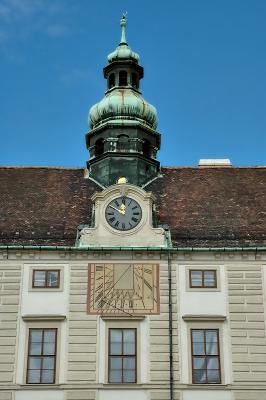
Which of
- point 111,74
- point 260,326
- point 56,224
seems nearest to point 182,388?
point 260,326

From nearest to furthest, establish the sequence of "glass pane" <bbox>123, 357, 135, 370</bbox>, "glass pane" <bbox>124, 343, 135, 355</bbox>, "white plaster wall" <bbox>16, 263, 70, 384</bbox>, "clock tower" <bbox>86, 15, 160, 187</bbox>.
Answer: "white plaster wall" <bbox>16, 263, 70, 384</bbox> → "glass pane" <bbox>123, 357, 135, 370</bbox> → "glass pane" <bbox>124, 343, 135, 355</bbox> → "clock tower" <bbox>86, 15, 160, 187</bbox>

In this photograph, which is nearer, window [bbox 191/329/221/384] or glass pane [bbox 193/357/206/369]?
window [bbox 191/329/221/384]

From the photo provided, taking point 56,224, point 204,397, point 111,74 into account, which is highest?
point 111,74

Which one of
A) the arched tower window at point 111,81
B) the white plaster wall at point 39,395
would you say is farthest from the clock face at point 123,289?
the arched tower window at point 111,81

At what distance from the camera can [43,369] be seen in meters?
31.5

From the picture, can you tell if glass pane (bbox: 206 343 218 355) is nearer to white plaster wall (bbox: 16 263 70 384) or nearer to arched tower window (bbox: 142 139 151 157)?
white plaster wall (bbox: 16 263 70 384)

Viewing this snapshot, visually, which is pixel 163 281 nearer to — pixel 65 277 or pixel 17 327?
pixel 65 277

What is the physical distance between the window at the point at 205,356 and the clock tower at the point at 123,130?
9.31 metres

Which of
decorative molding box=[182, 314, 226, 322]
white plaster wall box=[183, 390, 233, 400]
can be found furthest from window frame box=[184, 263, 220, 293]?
white plaster wall box=[183, 390, 233, 400]

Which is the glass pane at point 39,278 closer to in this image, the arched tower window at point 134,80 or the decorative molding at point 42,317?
the decorative molding at point 42,317

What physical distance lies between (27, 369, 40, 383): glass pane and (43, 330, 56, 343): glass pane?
50.2 inches

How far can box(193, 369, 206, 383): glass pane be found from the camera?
103 ft

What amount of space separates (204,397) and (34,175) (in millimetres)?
15002

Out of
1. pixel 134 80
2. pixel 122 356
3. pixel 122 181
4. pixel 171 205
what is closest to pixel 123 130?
pixel 134 80
